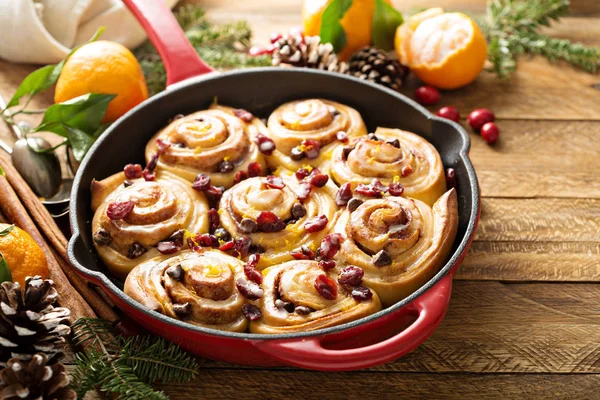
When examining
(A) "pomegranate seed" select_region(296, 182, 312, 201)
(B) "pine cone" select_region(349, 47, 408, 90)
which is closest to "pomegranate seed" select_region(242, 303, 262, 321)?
(A) "pomegranate seed" select_region(296, 182, 312, 201)

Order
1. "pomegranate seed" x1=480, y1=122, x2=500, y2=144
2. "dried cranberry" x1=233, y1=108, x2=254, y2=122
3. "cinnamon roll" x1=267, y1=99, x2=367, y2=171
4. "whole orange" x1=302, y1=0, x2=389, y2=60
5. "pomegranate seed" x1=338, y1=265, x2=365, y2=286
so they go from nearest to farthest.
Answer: "pomegranate seed" x1=338, y1=265, x2=365, y2=286, "cinnamon roll" x1=267, y1=99, x2=367, y2=171, "dried cranberry" x1=233, y1=108, x2=254, y2=122, "pomegranate seed" x1=480, y1=122, x2=500, y2=144, "whole orange" x1=302, y1=0, x2=389, y2=60

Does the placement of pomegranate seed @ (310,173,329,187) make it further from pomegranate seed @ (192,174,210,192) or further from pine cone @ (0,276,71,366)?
pine cone @ (0,276,71,366)

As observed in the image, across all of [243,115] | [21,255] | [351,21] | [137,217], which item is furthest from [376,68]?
[21,255]

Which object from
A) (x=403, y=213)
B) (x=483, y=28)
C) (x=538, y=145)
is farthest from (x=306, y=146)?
(x=483, y=28)

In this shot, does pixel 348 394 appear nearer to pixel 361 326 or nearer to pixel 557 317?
pixel 361 326

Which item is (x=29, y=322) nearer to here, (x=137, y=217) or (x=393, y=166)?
(x=137, y=217)
